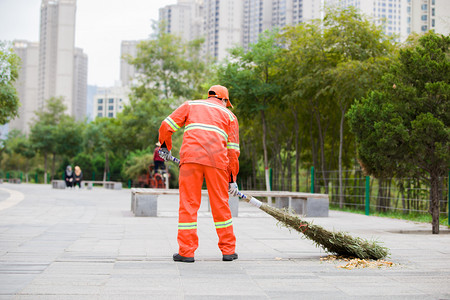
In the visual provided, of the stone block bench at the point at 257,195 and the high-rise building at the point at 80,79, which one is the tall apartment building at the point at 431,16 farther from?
the high-rise building at the point at 80,79

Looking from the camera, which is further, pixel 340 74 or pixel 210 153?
pixel 340 74

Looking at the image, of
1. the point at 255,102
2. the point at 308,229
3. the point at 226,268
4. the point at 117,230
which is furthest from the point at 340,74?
the point at 226,268

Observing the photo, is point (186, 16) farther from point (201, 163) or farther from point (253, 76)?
point (201, 163)

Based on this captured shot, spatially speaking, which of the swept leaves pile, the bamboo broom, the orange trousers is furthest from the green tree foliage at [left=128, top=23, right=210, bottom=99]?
the swept leaves pile

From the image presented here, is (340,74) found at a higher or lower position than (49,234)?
higher

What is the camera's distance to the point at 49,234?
713 cm

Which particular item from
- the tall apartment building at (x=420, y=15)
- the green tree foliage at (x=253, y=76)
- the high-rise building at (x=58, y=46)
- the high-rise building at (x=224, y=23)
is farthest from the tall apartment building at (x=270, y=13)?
the green tree foliage at (x=253, y=76)

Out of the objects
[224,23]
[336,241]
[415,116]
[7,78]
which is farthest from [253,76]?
[224,23]

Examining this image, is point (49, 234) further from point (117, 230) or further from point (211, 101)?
point (211, 101)

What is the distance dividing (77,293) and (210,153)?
203 cm

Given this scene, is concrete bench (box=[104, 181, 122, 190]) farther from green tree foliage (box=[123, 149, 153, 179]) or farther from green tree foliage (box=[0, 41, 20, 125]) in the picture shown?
green tree foliage (box=[0, 41, 20, 125])

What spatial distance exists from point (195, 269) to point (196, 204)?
2.23 feet

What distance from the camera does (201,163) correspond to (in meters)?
5.13

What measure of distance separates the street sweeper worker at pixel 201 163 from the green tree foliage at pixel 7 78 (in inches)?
581
